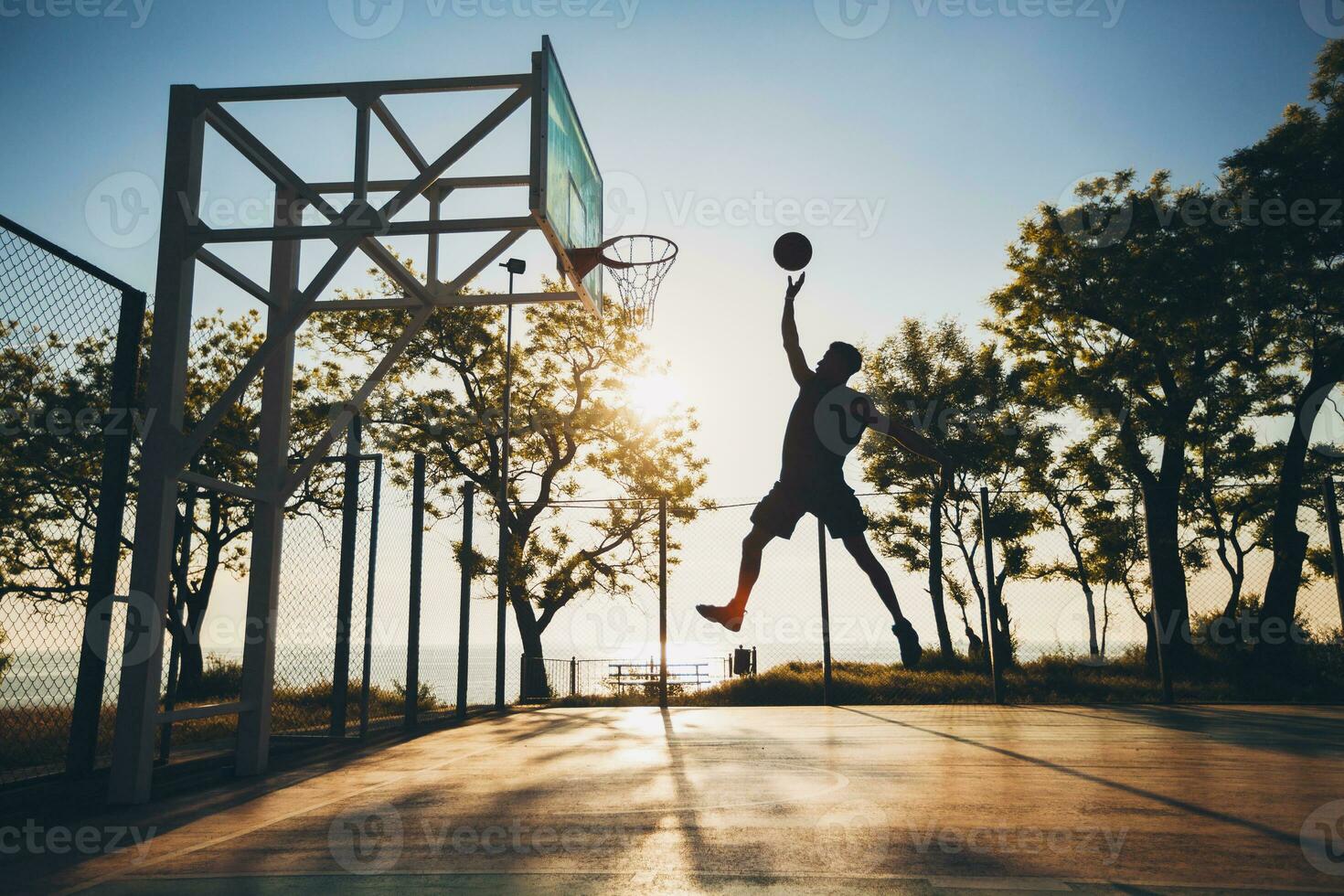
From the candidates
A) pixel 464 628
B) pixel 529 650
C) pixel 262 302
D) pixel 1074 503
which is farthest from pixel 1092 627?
pixel 262 302

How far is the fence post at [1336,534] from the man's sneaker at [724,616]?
11350 millimetres

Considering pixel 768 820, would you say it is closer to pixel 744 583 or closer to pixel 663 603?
pixel 744 583

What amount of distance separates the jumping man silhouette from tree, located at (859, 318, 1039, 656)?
19572mm

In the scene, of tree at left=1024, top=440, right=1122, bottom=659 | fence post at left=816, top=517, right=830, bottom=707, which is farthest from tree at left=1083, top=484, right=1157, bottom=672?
fence post at left=816, top=517, right=830, bottom=707

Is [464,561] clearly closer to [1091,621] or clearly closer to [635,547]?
[635,547]

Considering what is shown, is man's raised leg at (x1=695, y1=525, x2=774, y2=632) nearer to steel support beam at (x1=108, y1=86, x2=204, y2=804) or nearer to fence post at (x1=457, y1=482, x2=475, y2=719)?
steel support beam at (x1=108, y1=86, x2=204, y2=804)

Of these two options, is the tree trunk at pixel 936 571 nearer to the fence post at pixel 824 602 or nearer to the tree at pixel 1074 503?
the tree at pixel 1074 503

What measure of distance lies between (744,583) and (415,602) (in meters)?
→ 6.63

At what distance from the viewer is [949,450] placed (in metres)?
24.9

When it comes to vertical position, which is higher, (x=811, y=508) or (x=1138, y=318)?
(x=1138, y=318)

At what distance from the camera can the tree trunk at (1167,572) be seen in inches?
502

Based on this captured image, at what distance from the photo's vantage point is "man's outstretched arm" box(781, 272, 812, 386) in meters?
4.59

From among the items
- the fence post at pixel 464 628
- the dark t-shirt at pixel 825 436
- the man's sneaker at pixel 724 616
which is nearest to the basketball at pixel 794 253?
the dark t-shirt at pixel 825 436

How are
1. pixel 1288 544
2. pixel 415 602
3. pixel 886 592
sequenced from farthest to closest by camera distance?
pixel 1288 544, pixel 415 602, pixel 886 592
